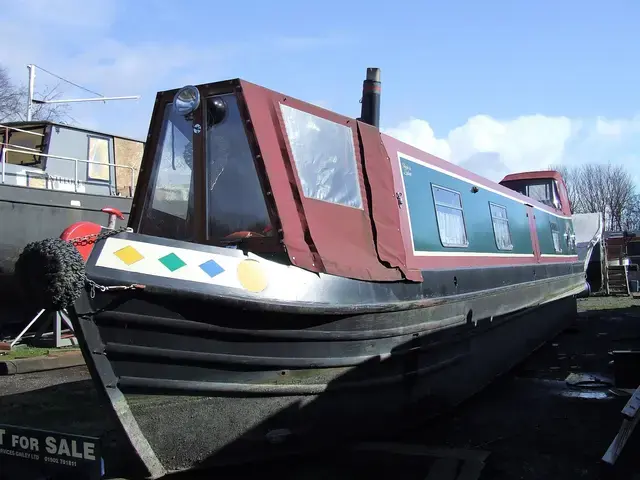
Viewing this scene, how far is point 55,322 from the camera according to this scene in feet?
30.0

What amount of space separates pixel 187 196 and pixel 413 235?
1.98 meters

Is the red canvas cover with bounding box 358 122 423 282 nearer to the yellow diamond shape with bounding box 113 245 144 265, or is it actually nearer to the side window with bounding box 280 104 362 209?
the side window with bounding box 280 104 362 209

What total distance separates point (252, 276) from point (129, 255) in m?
0.77

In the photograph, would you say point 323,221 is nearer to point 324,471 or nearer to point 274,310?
point 274,310

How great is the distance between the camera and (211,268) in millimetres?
3709

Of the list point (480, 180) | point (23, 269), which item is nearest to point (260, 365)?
point (23, 269)

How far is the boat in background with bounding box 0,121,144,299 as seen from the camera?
1047 cm

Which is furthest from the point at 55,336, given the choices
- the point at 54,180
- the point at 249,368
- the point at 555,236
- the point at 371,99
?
the point at 555,236

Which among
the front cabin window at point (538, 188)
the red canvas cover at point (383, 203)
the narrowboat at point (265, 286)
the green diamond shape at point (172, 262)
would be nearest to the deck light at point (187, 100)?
the narrowboat at point (265, 286)

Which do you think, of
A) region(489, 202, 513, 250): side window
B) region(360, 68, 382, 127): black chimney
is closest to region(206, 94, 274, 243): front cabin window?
region(360, 68, 382, 127): black chimney

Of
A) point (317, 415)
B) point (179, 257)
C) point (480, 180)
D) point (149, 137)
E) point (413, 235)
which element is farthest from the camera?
point (480, 180)

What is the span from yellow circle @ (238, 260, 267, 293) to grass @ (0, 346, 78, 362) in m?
5.96

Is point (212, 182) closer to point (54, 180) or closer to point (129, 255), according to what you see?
point (129, 255)

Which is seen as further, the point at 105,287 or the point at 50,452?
the point at 105,287
